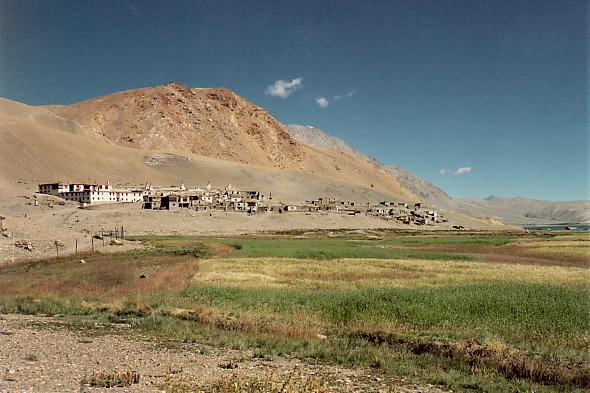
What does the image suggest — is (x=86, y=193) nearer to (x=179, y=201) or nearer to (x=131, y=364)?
(x=179, y=201)

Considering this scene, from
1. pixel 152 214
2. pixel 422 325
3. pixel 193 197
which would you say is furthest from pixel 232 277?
pixel 193 197

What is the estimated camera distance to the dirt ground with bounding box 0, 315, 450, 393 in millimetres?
13727

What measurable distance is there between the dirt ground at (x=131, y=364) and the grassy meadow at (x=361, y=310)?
1181 mm

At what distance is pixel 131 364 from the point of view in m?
15.7

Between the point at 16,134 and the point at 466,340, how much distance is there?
21543 centimetres

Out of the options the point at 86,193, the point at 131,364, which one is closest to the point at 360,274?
the point at 131,364

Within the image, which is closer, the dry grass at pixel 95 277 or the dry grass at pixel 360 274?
the dry grass at pixel 95 277

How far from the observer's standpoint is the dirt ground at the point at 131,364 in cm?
1373

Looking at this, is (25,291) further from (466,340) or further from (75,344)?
(466,340)

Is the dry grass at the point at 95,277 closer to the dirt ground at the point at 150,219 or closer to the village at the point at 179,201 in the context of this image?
the dirt ground at the point at 150,219

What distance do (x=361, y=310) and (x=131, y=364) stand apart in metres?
13.0

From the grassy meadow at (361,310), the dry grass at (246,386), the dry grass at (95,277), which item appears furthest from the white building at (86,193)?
the dry grass at (246,386)

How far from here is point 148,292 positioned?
101ft

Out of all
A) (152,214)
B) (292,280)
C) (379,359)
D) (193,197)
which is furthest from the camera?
(193,197)
